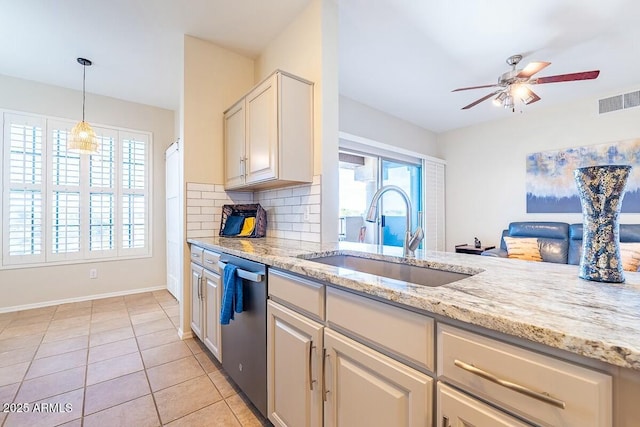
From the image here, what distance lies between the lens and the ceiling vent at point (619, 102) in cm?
336

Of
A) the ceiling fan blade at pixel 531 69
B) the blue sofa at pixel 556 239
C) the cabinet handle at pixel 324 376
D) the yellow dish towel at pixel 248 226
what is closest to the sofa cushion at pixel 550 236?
the blue sofa at pixel 556 239

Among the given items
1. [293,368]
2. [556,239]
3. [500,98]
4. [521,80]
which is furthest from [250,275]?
[556,239]

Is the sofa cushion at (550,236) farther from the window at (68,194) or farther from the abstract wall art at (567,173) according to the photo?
the window at (68,194)

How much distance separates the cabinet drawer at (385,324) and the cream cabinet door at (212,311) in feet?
3.65

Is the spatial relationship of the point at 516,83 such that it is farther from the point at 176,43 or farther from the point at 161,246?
the point at 161,246

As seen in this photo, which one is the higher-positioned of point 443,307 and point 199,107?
point 199,107

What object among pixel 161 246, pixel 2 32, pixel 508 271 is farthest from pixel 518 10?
pixel 161 246

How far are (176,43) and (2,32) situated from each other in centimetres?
141

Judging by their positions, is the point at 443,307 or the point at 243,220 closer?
the point at 443,307

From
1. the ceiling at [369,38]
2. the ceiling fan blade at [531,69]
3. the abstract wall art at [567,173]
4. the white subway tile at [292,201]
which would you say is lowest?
the white subway tile at [292,201]

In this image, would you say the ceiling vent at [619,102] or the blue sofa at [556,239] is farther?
the blue sofa at [556,239]

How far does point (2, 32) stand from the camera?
246 cm

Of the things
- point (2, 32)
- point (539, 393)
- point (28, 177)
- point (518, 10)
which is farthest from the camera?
point (28, 177)

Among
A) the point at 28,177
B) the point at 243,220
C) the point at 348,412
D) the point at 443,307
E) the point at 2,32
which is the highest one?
the point at 2,32
